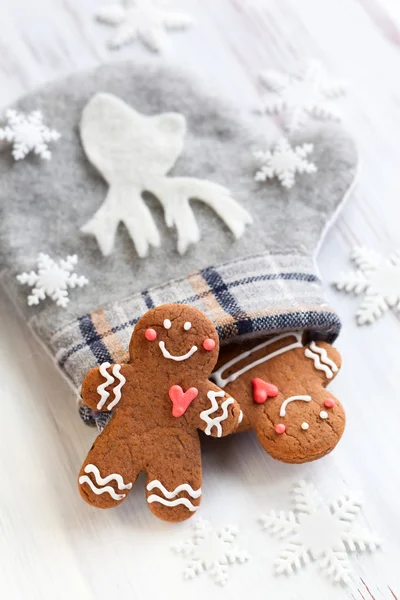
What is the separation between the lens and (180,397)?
2.51ft

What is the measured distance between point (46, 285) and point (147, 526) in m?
0.33

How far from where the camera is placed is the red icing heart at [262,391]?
2.67 ft

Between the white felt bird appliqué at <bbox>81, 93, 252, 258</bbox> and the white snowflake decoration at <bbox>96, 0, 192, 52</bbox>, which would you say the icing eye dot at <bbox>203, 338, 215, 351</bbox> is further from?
the white snowflake decoration at <bbox>96, 0, 192, 52</bbox>

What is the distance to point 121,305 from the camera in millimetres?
876

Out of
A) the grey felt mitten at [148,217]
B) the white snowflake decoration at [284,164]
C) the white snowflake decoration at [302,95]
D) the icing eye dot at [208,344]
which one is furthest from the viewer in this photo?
the white snowflake decoration at [302,95]

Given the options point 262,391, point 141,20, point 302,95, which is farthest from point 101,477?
point 141,20

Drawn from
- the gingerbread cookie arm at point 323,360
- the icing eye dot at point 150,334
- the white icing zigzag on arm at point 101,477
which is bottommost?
the gingerbread cookie arm at point 323,360

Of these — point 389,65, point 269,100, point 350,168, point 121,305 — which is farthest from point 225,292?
point 389,65

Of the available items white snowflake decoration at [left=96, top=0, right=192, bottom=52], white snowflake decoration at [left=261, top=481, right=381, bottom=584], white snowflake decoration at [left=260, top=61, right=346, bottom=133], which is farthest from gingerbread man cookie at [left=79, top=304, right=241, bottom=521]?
white snowflake decoration at [left=96, top=0, right=192, bottom=52]

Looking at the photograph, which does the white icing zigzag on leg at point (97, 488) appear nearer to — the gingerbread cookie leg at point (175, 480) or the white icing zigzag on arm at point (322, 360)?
the gingerbread cookie leg at point (175, 480)

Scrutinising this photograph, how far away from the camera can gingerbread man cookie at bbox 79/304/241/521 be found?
2.52 feet

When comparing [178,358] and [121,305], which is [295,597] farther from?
[121,305]

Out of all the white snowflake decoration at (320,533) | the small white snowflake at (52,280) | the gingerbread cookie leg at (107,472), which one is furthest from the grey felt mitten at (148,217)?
the white snowflake decoration at (320,533)

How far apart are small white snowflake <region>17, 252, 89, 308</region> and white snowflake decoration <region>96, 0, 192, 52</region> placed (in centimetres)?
50
